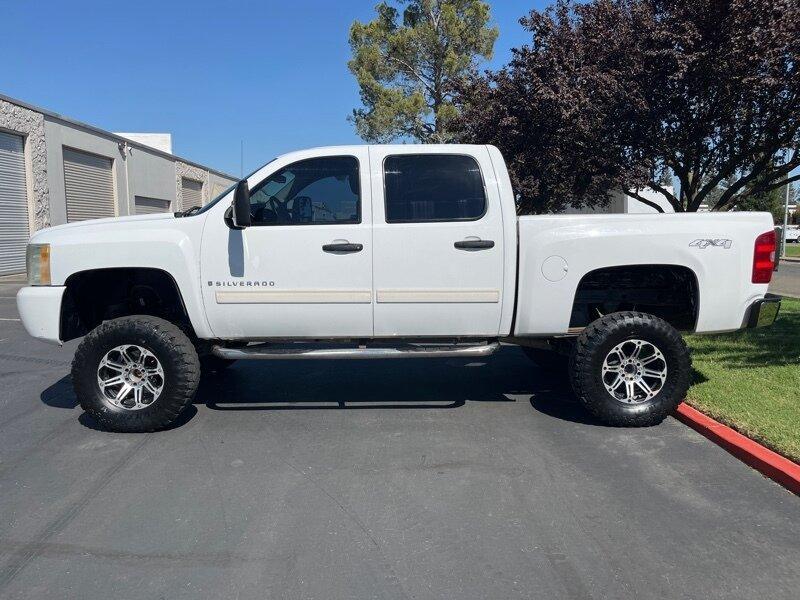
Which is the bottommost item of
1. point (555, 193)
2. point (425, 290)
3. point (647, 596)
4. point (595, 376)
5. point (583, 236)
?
point (647, 596)

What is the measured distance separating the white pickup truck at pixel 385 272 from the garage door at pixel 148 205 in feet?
83.4

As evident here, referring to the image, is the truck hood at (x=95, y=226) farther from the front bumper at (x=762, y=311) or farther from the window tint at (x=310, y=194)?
the front bumper at (x=762, y=311)

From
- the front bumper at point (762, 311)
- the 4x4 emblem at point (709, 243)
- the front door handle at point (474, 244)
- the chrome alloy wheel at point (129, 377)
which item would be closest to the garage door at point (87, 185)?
the chrome alloy wheel at point (129, 377)

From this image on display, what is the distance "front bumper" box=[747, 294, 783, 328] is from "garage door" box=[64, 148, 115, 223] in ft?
72.8

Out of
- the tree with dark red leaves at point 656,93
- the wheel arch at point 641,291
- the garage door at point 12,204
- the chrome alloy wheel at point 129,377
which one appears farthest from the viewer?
the garage door at point 12,204

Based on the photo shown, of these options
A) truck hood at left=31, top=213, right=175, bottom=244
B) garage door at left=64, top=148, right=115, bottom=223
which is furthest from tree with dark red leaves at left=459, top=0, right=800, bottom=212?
garage door at left=64, top=148, right=115, bottom=223

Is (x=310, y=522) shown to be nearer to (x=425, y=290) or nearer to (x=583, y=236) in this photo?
(x=425, y=290)

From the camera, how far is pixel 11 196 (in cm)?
Answer: 2003

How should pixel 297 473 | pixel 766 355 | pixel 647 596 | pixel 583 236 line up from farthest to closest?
pixel 766 355, pixel 583 236, pixel 297 473, pixel 647 596

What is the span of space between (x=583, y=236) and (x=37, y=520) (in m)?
4.11

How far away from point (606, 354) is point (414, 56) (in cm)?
2657

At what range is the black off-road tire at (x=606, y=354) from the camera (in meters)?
5.13

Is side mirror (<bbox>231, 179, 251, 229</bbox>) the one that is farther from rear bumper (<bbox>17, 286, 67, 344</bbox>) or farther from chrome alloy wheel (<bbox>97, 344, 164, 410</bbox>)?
rear bumper (<bbox>17, 286, 67, 344</bbox>)

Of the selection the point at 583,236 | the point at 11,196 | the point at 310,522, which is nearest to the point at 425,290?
the point at 583,236
